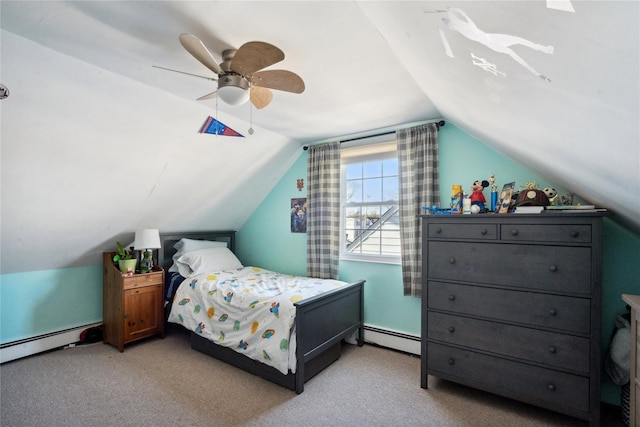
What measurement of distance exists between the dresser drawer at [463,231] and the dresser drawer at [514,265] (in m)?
0.06

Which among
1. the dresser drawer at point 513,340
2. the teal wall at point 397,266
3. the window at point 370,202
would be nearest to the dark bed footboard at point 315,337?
the teal wall at point 397,266

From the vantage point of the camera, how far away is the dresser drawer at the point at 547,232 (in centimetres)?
188

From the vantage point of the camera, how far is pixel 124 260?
319cm

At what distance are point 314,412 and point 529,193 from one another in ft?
7.24

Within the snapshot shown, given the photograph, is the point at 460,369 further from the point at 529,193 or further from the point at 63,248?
the point at 63,248

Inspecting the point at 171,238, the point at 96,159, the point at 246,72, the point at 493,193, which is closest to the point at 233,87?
the point at 246,72

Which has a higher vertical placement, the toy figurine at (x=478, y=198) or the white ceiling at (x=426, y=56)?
the white ceiling at (x=426, y=56)

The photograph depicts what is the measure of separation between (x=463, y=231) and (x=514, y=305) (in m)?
0.60

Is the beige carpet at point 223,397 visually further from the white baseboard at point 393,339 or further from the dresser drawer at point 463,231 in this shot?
the dresser drawer at point 463,231

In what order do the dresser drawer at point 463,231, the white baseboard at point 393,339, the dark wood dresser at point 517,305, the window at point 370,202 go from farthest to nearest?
the window at point 370,202 → the white baseboard at point 393,339 → the dresser drawer at point 463,231 → the dark wood dresser at point 517,305

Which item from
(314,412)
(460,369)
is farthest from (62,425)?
(460,369)

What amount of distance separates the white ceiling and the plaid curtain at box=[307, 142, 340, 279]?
0.97 m

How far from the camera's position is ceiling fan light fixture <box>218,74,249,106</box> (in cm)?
176

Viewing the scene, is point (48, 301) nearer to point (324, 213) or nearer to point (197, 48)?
point (324, 213)
